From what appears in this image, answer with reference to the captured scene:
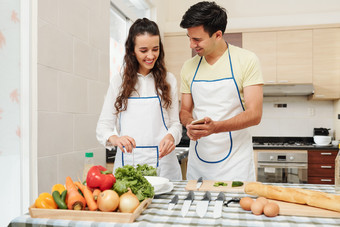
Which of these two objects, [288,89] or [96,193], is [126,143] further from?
[288,89]

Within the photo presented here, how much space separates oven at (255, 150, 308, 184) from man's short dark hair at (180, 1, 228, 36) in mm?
2389

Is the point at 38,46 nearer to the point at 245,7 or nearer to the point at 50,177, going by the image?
the point at 50,177

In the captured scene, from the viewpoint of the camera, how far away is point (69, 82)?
200cm

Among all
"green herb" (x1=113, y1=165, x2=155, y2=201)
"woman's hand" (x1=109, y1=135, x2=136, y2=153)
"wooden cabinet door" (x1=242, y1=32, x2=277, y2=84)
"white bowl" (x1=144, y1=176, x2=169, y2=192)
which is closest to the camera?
"green herb" (x1=113, y1=165, x2=155, y2=201)

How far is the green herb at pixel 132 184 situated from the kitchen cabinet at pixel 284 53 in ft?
10.8

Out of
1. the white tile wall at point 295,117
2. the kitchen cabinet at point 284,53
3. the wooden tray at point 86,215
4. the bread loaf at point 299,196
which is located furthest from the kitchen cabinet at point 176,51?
the wooden tray at point 86,215

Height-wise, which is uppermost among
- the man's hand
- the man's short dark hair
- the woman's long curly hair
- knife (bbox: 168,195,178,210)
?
the man's short dark hair

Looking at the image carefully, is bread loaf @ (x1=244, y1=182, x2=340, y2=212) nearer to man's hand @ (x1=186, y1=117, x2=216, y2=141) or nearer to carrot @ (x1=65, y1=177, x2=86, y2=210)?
man's hand @ (x1=186, y1=117, x2=216, y2=141)

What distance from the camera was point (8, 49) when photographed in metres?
1.66

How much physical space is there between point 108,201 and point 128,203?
0.06 metres

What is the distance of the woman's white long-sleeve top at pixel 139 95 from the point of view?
1.71 meters

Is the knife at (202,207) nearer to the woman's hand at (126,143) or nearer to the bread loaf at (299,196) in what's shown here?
the bread loaf at (299,196)

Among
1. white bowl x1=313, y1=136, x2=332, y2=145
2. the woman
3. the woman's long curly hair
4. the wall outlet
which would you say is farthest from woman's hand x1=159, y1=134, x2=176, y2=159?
the wall outlet

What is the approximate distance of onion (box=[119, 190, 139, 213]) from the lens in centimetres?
99
